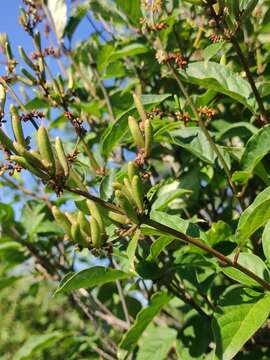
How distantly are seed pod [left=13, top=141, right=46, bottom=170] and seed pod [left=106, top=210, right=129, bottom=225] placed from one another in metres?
0.16

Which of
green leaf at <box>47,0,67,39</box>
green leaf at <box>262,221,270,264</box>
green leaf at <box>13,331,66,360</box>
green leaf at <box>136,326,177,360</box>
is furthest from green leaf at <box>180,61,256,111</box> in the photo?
green leaf at <box>13,331,66,360</box>

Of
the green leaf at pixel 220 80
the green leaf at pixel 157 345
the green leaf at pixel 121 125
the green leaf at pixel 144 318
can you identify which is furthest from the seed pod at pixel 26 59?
the green leaf at pixel 157 345

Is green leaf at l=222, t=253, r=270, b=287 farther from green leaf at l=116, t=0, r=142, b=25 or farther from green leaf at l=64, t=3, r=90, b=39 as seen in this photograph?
green leaf at l=64, t=3, r=90, b=39

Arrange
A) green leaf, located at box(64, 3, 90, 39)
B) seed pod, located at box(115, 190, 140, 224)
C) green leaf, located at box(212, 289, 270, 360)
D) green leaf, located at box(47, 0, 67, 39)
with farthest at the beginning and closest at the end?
1. green leaf, located at box(64, 3, 90, 39)
2. green leaf, located at box(47, 0, 67, 39)
3. green leaf, located at box(212, 289, 270, 360)
4. seed pod, located at box(115, 190, 140, 224)

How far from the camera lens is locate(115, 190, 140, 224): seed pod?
909mm

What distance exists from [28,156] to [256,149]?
74 centimetres

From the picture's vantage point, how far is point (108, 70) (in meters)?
2.18

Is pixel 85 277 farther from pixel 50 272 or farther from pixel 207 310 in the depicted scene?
pixel 50 272

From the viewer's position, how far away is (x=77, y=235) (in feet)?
3.19

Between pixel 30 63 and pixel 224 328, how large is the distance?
2.98 feet

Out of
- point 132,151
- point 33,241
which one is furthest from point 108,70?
point 33,241

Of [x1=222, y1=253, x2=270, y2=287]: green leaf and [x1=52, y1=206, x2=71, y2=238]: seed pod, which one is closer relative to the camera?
[x1=52, y1=206, x2=71, y2=238]: seed pod

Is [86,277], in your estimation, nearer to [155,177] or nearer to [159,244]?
[159,244]

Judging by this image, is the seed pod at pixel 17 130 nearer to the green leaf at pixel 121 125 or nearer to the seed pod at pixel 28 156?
the seed pod at pixel 28 156
